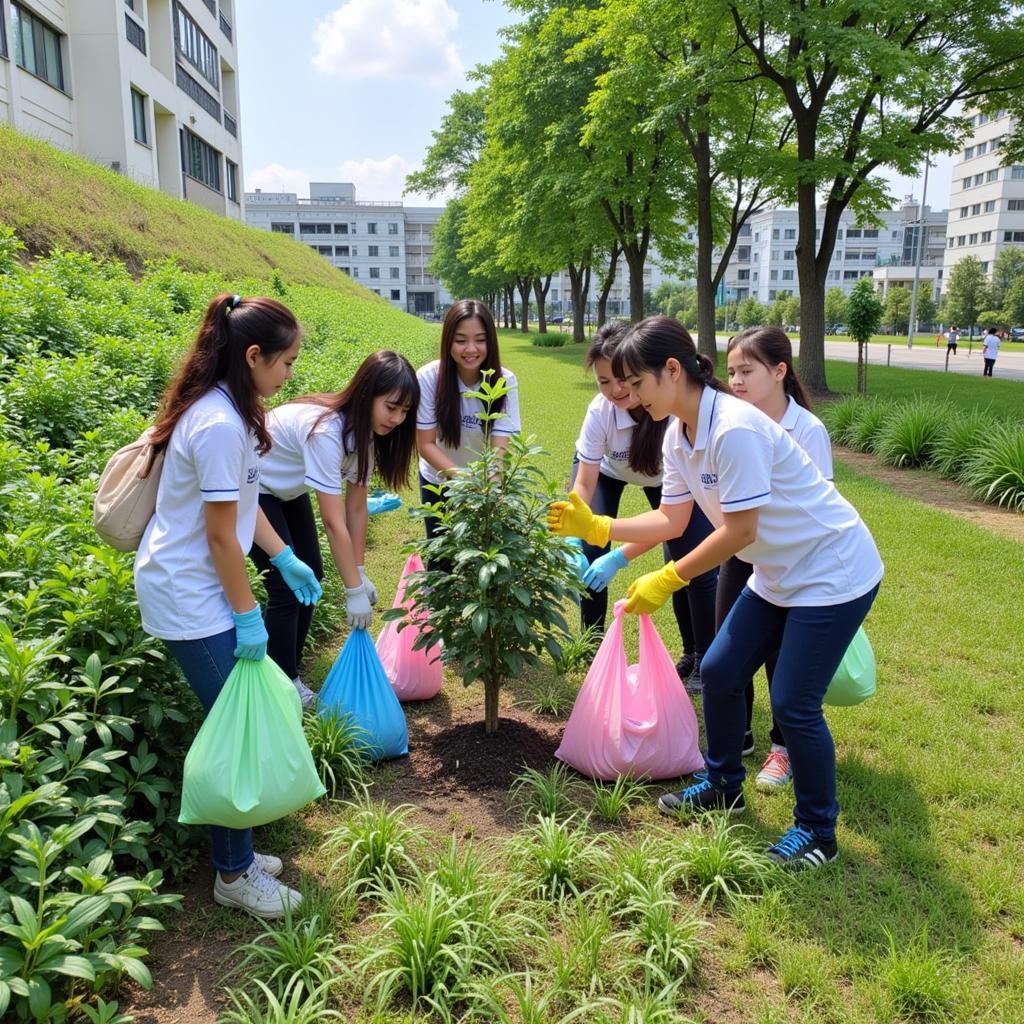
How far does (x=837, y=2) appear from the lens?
12289 mm

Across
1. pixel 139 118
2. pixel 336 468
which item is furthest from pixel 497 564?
pixel 139 118

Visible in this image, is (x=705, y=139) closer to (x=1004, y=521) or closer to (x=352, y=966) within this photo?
(x=1004, y=521)

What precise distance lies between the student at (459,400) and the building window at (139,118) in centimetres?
2412

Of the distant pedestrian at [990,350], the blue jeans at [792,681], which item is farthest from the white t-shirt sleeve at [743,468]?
the distant pedestrian at [990,350]

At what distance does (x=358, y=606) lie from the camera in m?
3.27

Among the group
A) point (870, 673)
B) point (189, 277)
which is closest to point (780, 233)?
point (189, 277)

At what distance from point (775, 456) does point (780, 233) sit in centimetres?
10446

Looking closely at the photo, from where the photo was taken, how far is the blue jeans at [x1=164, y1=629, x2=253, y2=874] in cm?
224

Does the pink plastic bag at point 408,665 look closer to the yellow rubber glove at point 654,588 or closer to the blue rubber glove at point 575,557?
the blue rubber glove at point 575,557

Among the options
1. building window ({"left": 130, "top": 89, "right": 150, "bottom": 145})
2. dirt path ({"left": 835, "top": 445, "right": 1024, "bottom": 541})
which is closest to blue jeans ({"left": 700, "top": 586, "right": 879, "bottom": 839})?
dirt path ({"left": 835, "top": 445, "right": 1024, "bottom": 541})

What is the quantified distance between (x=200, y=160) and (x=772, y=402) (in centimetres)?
3348

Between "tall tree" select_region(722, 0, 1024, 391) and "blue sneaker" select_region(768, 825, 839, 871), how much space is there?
12460mm

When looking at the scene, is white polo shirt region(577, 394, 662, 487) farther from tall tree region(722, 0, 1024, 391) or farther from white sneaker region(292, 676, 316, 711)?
tall tree region(722, 0, 1024, 391)

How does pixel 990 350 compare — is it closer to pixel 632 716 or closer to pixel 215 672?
pixel 632 716
